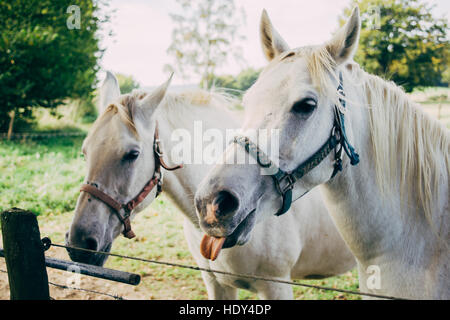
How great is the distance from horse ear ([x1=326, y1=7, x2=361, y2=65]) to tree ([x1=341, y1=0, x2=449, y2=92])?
→ 19652 millimetres

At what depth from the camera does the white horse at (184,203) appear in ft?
6.65

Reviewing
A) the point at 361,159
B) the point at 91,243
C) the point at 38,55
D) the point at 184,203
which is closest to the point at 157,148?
the point at 184,203

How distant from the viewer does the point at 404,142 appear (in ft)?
5.46

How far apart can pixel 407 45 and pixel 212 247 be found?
23.0 meters

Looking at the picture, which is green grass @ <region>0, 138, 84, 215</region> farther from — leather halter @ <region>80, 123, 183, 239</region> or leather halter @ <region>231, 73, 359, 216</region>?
leather halter @ <region>231, 73, 359, 216</region>

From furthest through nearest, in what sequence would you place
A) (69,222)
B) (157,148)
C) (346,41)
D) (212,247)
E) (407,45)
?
(407,45), (69,222), (157,148), (346,41), (212,247)

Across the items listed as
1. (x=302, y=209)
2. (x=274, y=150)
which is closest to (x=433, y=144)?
(x=274, y=150)

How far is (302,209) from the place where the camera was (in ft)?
8.90

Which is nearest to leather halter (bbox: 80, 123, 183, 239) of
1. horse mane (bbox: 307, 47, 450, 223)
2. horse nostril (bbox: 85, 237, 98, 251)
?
horse nostril (bbox: 85, 237, 98, 251)

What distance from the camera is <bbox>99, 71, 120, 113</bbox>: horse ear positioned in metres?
2.61

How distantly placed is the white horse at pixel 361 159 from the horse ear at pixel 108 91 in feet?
5.11

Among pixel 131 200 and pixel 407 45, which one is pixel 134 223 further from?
pixel 407 45

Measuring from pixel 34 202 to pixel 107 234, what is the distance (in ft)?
20.8
